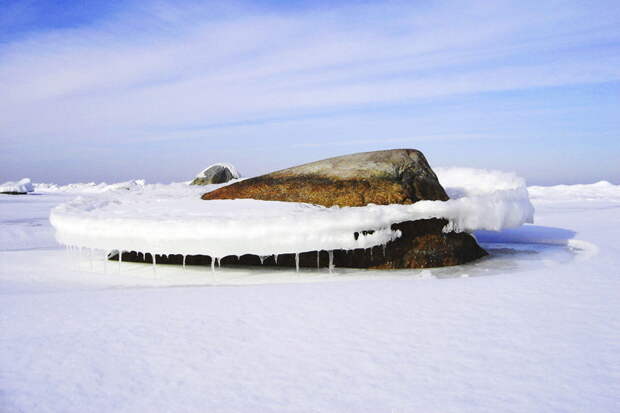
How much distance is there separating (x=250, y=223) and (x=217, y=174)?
5.76 m

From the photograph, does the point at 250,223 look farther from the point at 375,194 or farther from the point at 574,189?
the point at 574,189

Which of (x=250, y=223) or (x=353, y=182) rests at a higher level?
(x=353, y=182)

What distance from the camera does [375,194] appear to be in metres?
3.68

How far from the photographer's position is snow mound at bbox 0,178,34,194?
17809mm

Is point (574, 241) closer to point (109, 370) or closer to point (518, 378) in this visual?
point (518, 378)

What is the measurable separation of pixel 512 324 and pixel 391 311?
0.48 meters

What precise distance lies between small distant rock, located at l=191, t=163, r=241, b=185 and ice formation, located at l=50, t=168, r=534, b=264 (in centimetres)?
440

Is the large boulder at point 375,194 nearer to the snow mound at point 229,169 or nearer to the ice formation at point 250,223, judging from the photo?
the ice formation at point 250,223

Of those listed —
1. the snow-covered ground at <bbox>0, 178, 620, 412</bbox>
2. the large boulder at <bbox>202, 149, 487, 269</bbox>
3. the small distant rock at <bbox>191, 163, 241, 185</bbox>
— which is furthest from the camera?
the small distant rock at <bbox>191, 163, 241, 185</bbox>

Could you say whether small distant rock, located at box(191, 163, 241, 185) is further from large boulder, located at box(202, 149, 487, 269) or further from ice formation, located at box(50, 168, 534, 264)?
ice formation, located at box(50, 168, 534, 264)

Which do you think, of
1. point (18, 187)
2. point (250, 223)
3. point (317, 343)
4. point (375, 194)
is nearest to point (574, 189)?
point (375, 194)

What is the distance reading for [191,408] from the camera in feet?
3.95

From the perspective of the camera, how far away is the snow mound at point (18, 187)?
58.4ft

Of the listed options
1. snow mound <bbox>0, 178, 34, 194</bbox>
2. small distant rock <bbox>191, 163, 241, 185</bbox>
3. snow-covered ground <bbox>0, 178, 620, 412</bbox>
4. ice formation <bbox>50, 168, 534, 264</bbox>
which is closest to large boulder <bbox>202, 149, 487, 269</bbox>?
ice formation <bbox>50, 168, 534, 264</bbox>
